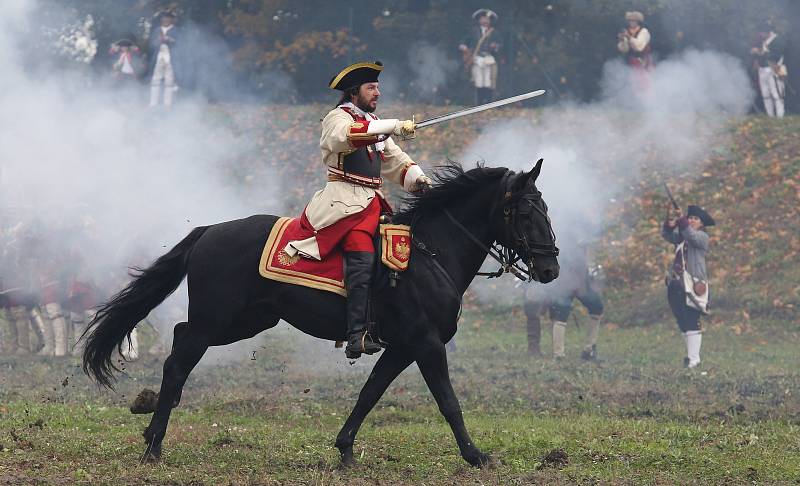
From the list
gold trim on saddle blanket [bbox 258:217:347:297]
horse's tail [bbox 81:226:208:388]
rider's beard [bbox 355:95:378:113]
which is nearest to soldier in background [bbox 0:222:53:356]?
horse's tail [bbox 81:226:208:388]

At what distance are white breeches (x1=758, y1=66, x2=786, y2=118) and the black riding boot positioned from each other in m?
24.9

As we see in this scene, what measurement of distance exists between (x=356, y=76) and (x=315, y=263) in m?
1.56

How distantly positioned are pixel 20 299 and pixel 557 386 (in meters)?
9.29

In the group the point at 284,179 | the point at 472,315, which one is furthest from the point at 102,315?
the point at 284,179

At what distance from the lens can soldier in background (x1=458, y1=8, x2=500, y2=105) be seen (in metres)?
35.7

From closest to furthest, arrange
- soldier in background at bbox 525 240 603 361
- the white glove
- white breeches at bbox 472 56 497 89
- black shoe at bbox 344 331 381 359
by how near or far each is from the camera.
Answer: the white glove, black shoe at bbox 344 331 381 359, soldier in background at bbox 525 240 603 361, white breeches at bbox 472 56 497 89

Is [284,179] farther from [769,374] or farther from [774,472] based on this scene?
[774,472]

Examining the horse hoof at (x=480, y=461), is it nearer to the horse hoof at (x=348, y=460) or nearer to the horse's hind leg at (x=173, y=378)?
the horse hoof at (x=348, y=460)

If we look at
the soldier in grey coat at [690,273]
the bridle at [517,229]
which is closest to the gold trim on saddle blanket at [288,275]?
the bridle at [517,229]

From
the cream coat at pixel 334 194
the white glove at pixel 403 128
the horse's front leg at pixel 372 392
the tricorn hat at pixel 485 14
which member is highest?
the tricorn hat at pixel 485 14

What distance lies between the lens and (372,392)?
35.9 ft

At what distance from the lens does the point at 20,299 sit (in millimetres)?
21578

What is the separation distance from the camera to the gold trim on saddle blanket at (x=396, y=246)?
10.6 meters

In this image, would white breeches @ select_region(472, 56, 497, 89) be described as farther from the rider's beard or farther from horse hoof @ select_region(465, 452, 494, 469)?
horse hoof @ select_region(465, 452, 494, 469)
